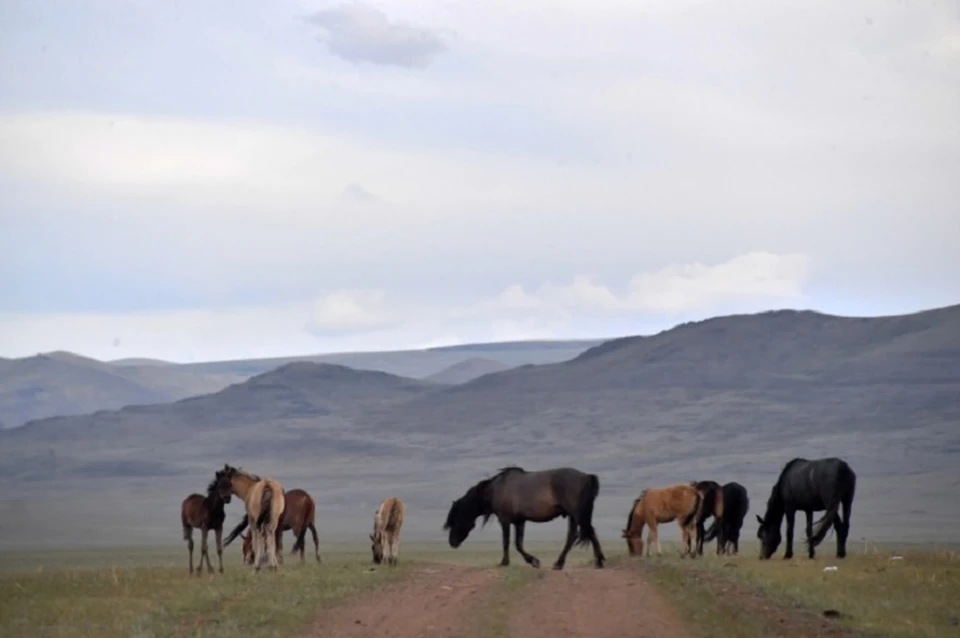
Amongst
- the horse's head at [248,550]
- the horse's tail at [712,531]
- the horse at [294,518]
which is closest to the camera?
the horse at [294,518]

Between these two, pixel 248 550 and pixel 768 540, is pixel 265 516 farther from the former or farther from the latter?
pixel 768 540

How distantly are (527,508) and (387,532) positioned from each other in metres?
2.12

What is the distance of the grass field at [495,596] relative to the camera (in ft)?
52.4

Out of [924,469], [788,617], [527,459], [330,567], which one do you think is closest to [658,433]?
[527,459]

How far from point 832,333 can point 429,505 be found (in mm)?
69730

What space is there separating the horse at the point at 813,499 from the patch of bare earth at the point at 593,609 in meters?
4.58

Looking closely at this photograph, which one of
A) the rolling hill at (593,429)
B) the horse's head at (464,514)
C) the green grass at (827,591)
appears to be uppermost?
the rolling hill at (593,429)

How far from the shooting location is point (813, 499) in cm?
2514

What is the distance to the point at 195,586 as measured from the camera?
20594 millimetres

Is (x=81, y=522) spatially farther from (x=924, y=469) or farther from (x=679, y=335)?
(x=679, y=335)

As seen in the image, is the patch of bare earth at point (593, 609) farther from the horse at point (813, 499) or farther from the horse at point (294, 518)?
the horse at point (294, 518)

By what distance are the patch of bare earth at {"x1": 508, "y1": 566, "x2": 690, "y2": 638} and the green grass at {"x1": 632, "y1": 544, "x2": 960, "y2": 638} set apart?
313mm

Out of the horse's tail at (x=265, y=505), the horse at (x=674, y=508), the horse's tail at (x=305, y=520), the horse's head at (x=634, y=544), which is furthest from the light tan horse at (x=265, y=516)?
the horse's head at (x=634, y=544)

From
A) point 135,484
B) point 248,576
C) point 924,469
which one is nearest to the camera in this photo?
point 248,576
